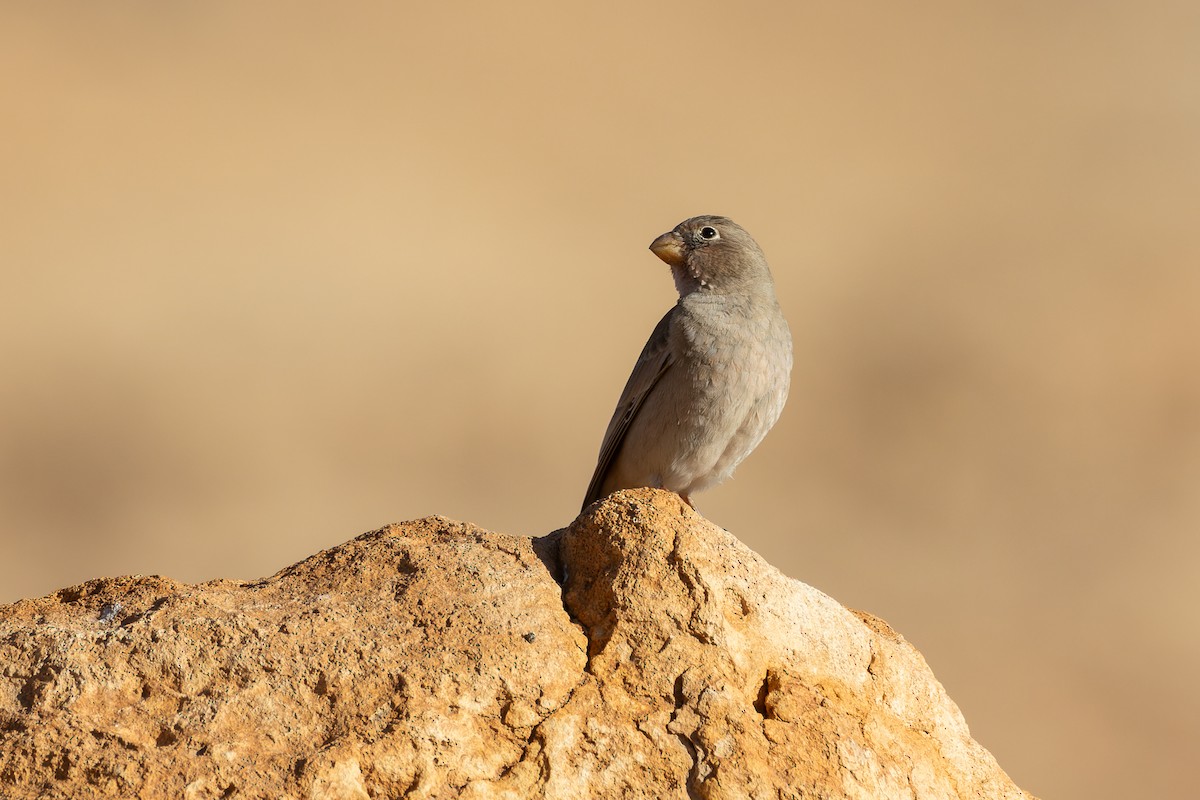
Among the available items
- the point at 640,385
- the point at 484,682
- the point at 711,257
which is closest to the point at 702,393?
the point at 640,385

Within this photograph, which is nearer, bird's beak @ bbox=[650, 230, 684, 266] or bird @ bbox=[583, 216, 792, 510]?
bird @ bbox=[583, 216, 792, 510]

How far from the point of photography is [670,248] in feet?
23.1

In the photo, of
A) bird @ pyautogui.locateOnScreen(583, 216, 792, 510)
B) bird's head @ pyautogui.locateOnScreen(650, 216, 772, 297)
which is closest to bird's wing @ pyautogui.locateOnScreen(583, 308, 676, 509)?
bird @ pyautogui.locateOnScreen(583, 216, 792, 510)

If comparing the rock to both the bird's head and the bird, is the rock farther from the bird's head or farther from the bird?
the bird's head

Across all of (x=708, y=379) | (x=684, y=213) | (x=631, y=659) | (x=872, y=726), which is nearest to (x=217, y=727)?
(x=631, y=659)

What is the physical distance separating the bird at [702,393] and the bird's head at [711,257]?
15mm

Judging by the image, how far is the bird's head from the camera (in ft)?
22.8

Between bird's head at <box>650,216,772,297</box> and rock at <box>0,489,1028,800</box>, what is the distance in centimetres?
272

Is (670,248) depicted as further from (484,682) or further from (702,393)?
(484,682)

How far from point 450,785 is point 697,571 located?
39.4 inches

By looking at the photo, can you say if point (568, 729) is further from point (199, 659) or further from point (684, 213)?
point (684, 213)

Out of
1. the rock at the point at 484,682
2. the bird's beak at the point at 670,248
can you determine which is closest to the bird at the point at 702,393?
the bird's beak at the point at 670,248

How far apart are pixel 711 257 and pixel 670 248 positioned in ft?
0.66

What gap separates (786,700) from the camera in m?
3.86
